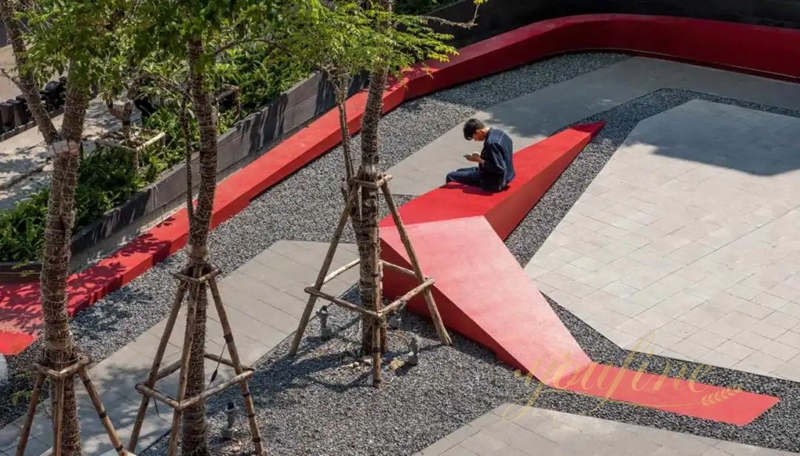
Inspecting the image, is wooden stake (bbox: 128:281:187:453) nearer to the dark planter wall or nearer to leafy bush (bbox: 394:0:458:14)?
the dark planter wall

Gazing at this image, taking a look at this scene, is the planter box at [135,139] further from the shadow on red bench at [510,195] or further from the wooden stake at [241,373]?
the wooden stake at [241,373]

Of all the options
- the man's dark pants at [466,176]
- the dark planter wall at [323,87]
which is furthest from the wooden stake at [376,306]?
the dark planter wall at [323,87]

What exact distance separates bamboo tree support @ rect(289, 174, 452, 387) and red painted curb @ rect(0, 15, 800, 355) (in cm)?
310

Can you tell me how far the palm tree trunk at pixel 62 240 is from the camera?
8617 mm

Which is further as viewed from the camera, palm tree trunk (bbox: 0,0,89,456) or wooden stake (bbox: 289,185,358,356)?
wooden stake (bbox: 289,185,358,356)

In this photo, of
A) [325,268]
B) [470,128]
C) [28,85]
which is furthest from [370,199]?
[28,85]

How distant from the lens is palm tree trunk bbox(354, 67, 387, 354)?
11555 mm

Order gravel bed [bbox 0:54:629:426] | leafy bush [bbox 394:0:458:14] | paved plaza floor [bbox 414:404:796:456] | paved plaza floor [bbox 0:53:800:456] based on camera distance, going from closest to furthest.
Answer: paved plaza floor [bbox 414:404:796:456]
paved plaza floor [bbox 0:53:800:456]
gravel bed [bbox 0:54:629:426]
leafy bush [bbox 394:0:458:14]

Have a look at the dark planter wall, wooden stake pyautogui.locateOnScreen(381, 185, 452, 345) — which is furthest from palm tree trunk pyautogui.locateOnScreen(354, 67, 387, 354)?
the dark planter wall

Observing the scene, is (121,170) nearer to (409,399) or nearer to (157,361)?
(157,361)

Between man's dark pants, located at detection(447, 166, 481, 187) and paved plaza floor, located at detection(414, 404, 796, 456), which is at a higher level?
man's dark pants, located at detection(447, 166, 481, 187)

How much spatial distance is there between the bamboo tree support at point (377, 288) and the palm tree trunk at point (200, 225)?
192 centimetres

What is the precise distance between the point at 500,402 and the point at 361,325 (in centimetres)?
205

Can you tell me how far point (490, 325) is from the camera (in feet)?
40.5
